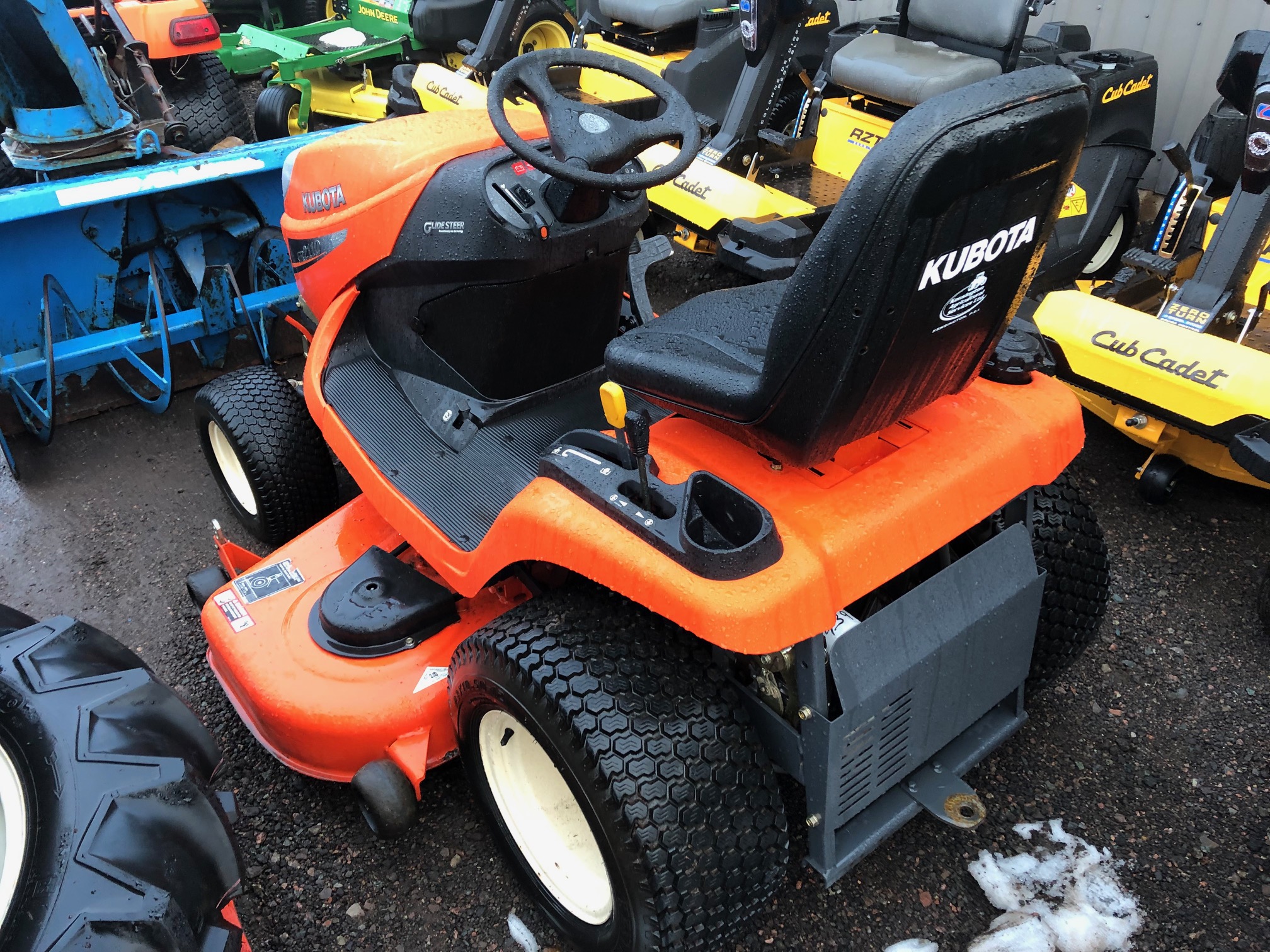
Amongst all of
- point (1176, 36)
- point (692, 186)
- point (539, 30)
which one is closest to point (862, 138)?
point (692, 186)

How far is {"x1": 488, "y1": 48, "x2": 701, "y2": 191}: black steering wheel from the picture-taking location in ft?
6.32

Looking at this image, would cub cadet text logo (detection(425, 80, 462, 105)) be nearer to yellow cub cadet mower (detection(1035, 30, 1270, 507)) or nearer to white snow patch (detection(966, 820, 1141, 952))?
yellow cub cadet mower (detection(1035, 30, 1270, 507))

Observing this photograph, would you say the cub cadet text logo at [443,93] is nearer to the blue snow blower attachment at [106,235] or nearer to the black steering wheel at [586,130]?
the blue snow blower attachment at [106,235]

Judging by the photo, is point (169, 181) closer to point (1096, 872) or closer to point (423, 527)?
point (423, 527)

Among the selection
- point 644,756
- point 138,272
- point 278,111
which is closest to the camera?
point 644,756

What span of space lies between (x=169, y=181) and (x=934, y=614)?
2.73m

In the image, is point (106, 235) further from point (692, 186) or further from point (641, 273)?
point (692, 186)

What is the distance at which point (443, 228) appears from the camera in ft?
7.07

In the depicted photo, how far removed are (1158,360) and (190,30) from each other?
449 cm

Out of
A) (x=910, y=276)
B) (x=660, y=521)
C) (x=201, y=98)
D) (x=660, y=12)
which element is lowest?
(x=201, y=98)

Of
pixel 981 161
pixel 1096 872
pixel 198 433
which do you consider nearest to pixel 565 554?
pixel 981 161

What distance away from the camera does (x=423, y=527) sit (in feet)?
6.61

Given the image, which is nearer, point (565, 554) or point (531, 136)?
point (565, 554)

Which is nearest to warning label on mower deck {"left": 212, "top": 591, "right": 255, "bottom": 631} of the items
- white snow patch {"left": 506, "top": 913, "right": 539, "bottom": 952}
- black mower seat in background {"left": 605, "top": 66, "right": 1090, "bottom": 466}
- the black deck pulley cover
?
the black deck pulley cover
